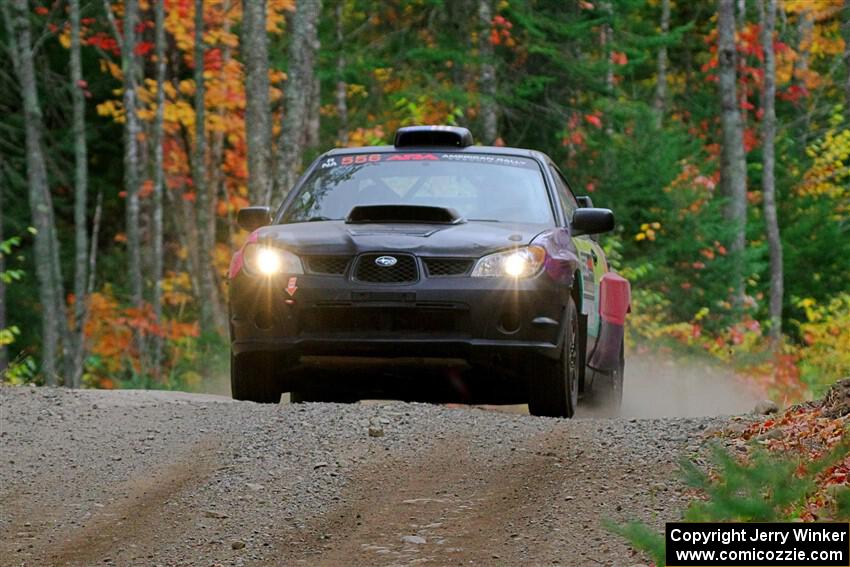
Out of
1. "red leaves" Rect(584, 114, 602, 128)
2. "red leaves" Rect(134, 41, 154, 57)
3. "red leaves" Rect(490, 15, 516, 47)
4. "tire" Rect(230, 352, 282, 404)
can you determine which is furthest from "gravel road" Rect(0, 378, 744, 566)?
"red leaves" Rect(134, 41, 154, 57)

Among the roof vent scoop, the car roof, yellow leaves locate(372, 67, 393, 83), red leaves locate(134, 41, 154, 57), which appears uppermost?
red leaves locate(134, 41, 154, 57)

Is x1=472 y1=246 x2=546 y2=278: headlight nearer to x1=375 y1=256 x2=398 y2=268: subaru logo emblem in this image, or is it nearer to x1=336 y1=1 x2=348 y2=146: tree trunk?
x1=375 y1=256 x2=398 y2=268: subaru logo emblem

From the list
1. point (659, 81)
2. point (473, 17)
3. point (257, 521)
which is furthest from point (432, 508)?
point (659, 81)

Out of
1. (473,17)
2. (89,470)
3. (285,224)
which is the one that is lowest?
(89,470)

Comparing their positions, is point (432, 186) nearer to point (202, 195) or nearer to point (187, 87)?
point (202, 195)

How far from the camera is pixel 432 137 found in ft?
39.0

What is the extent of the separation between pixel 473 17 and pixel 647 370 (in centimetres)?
713

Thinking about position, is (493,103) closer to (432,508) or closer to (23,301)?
(23,301)

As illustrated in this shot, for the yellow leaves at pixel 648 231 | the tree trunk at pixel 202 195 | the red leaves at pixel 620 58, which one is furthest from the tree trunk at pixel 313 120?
the yellow leaves at pixel 648 231

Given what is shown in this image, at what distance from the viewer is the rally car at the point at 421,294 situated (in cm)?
992

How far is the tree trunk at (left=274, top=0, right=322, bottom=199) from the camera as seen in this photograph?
70.4 ft

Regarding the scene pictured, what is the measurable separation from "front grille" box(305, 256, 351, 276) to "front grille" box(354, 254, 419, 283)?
3.6 inches

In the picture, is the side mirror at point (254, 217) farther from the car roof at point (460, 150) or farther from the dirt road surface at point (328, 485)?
the dirt road surface at point (328, 485)

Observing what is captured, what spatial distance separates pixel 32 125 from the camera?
26.5 meters
